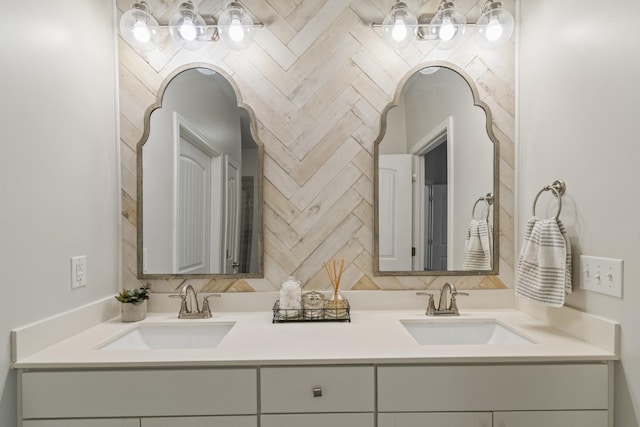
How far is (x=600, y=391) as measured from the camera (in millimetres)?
1235

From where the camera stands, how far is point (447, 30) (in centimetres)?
175

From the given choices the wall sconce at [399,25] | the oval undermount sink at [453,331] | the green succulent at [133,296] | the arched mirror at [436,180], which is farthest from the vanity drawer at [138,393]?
the wall sconce at [399,25]

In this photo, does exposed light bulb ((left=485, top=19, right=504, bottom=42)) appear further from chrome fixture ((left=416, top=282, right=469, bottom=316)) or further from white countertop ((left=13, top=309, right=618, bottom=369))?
white countertop ((left=13, top=309, right=618, bottom=369))

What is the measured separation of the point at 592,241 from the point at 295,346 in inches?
43.6

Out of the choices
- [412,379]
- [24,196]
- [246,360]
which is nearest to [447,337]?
[412,379]

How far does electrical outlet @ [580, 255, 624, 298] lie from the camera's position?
1229mm

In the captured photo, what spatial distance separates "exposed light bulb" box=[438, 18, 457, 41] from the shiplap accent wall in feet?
0.32

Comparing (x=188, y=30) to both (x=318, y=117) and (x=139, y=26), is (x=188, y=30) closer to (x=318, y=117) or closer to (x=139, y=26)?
(x=139, y=26)

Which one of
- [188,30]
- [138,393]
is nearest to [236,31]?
[188,30]

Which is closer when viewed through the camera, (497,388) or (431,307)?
(497,388)

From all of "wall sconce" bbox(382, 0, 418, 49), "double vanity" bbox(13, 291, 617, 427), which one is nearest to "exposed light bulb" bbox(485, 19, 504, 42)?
"wall sconce" bbox(382, 0, 418, 49)

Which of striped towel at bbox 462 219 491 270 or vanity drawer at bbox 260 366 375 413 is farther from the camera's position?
striped towel at bbox 462 219 491 270

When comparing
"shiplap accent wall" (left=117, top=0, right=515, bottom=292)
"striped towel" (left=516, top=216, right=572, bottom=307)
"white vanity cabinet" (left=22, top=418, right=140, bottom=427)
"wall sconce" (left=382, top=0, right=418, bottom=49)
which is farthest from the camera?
"shiplap accent wall" (left=117, top=0, right=515, bottom=292)

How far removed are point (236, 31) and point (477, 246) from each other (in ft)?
4.96
